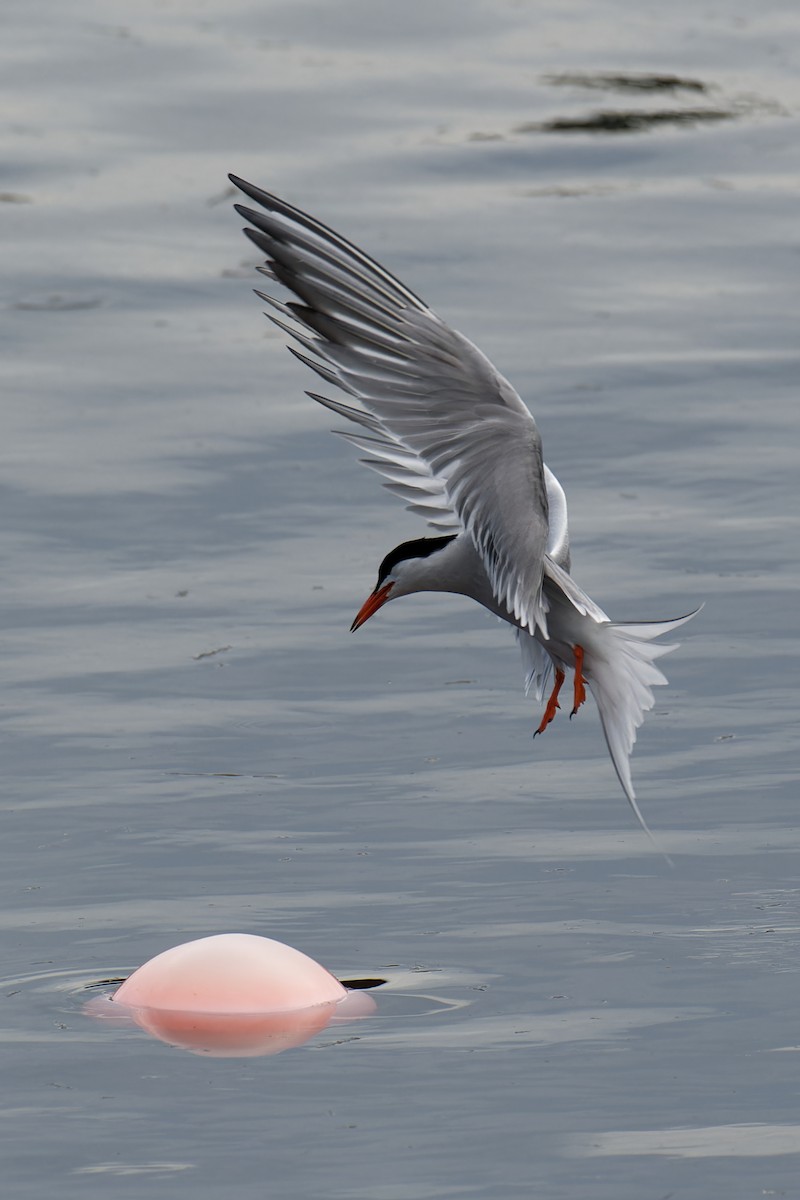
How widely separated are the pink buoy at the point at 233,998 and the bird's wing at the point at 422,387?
1.22 m

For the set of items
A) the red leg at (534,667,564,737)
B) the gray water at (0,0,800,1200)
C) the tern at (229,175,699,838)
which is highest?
the tern at (229,175,699,838)

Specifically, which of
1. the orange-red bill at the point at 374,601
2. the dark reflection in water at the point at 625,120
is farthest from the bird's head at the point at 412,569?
the dark reflection in water at the point at 625,120

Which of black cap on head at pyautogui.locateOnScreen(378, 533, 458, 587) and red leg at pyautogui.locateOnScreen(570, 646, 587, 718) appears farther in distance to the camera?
black cap on head at pyautogui.locateOnScreen(378, 533, 458, 587)

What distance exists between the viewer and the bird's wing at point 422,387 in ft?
23.6

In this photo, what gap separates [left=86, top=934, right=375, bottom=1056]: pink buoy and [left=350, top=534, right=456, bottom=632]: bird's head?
1.08 metres

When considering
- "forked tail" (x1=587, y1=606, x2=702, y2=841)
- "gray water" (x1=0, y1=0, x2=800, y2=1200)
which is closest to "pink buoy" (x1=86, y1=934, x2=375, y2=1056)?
"gray water" (x1=0, y1=0, x2=800, y2=1200)

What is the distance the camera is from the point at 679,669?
1066 cm

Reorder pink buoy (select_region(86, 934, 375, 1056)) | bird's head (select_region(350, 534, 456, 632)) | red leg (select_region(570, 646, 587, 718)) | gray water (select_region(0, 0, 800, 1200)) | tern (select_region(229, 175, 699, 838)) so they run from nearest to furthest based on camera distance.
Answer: gray water (select_region(0, 0, 800, 1200)) → tern (select_region(229, 175, 699, 838)) → pink buoy (select_region(86, 934, 375, 1056)) → red leg (select_region(570, 646, 587, 718)) → bird's head (select_region(350, 534, 456, 632))

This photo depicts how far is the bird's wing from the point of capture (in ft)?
23.6

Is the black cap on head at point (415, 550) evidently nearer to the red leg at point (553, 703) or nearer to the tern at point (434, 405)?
the tern at point (434, 405)

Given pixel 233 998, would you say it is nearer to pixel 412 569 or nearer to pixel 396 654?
pixel 412 569

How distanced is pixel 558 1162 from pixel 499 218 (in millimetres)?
11234

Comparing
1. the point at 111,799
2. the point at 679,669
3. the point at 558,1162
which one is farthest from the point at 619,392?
the point at 558,1162

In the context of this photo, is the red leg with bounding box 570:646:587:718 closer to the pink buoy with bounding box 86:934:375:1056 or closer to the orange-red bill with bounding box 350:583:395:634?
the orange-red bill with bounding box 350:583:395:634
